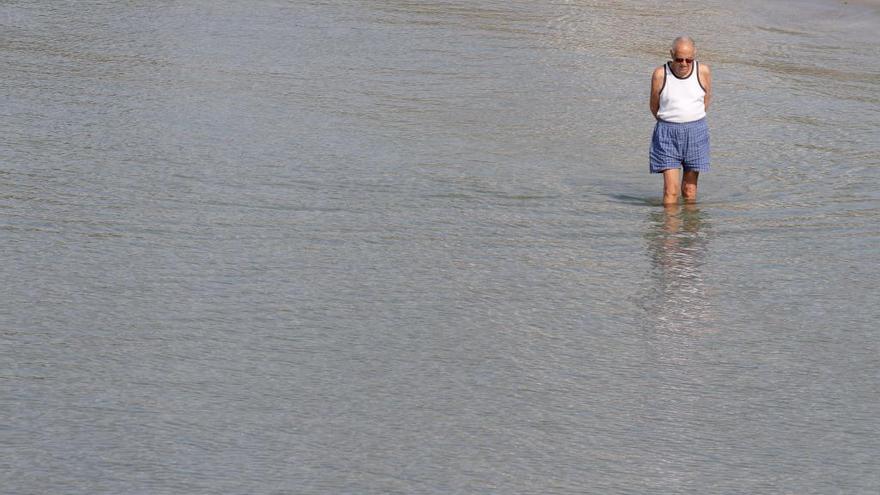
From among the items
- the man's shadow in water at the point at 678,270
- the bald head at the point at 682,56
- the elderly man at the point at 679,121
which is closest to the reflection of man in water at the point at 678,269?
the man's shadow in water at the point at 678,270

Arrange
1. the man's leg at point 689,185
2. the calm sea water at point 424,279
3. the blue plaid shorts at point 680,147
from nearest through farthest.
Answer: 1. the calm sea water at point 424,279
2. the blue plaid shorts at point 680,147
3. the man's leg at point 689,185

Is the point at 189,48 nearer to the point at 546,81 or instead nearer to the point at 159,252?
the point at 546,81

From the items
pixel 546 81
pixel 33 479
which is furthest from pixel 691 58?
pixel 33 479

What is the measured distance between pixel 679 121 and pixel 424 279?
2.63 meters

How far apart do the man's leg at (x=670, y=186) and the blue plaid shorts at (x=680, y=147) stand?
0.04 meters

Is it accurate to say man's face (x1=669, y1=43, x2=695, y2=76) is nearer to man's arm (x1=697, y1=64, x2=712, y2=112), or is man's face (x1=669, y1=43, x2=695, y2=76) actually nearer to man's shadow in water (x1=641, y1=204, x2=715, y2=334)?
man's arm (x1=697, y1=64, x2=712, y2=112)

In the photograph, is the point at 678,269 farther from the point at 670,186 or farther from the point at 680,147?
the point at 680,147

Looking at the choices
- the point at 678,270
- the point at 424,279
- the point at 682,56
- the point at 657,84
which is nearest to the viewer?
the point at 424,279

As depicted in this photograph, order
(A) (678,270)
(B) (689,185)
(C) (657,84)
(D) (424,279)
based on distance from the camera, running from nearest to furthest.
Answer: (D) (424,279) < (A) (678,270) < (C) (657,84) < (B) (689,185)

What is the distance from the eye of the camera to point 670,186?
949 cm

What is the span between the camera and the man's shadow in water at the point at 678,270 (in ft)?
23.8

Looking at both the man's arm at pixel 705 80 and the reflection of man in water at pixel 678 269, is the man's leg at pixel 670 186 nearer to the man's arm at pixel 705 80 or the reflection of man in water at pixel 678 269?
the reflection of man in water at pixel 678 269

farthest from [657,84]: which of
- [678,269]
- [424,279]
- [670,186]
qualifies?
[424,279]

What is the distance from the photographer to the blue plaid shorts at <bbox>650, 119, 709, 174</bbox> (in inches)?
376
